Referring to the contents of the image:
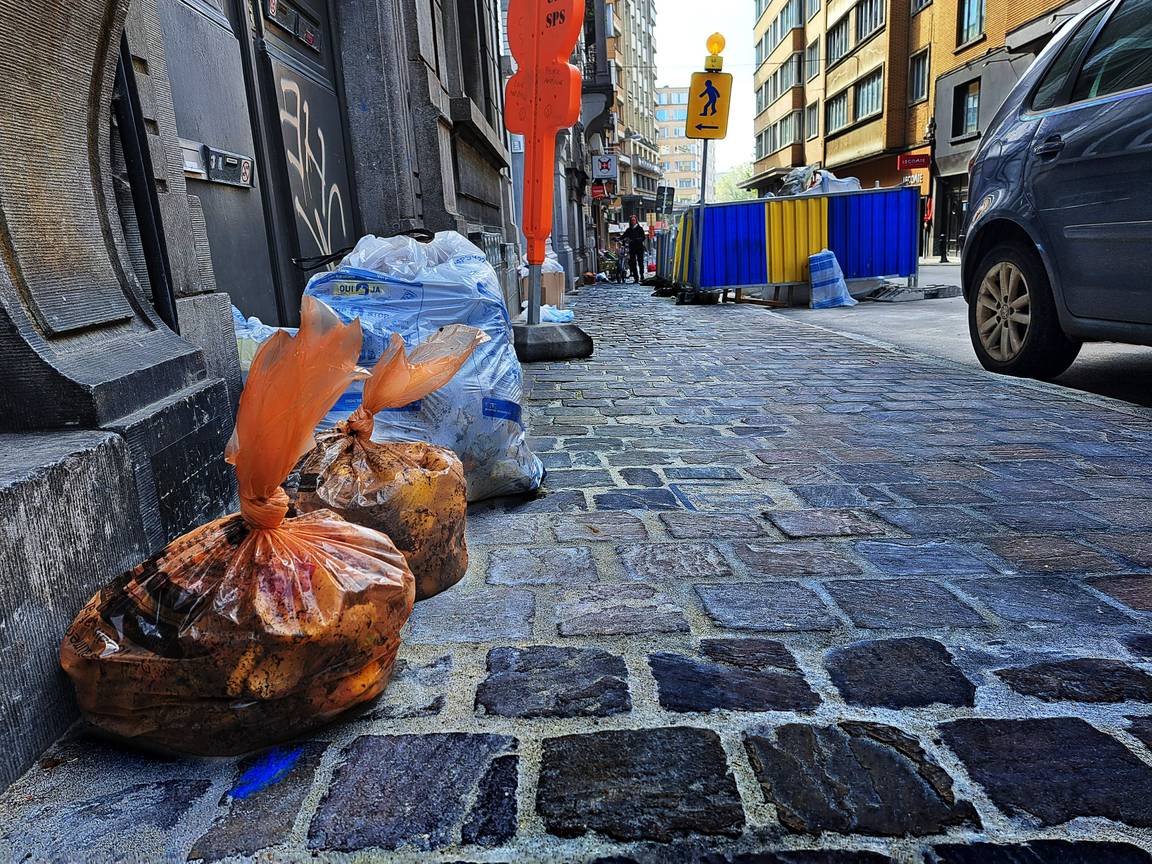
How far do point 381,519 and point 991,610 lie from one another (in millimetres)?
1563

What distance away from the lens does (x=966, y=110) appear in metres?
26.4

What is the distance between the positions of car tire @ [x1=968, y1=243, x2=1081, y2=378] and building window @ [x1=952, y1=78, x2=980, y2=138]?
24.2 meters

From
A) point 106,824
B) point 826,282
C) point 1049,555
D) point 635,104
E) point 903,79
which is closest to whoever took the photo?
point 106,824

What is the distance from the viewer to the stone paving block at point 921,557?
225cm

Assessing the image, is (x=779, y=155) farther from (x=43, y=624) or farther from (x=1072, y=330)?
(x=43, y=624)

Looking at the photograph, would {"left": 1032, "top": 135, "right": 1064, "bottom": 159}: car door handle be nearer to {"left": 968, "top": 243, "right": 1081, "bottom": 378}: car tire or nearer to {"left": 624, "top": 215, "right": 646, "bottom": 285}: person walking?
{"left": 968, "top": 243, "right": 1081, "bottom": 378}: car tire

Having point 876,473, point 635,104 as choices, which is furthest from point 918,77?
A: point 635,104

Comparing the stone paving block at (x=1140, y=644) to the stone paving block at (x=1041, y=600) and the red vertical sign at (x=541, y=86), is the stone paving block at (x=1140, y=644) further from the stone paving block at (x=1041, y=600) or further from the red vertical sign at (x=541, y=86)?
the red vertical sign at (x=541, y=86)

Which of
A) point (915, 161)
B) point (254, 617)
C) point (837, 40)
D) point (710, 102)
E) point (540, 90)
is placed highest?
point (837, 40)

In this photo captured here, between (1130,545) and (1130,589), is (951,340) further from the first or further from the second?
(1130,589)

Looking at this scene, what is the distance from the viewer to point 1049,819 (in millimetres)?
1258

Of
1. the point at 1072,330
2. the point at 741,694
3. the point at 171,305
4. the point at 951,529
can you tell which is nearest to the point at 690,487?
the point at 951,529

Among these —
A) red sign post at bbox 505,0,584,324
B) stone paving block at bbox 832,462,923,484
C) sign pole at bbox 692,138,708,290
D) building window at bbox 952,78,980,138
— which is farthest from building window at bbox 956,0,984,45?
stone paving block at bbox 832,462,923,484

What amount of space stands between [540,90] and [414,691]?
5.82 metres
